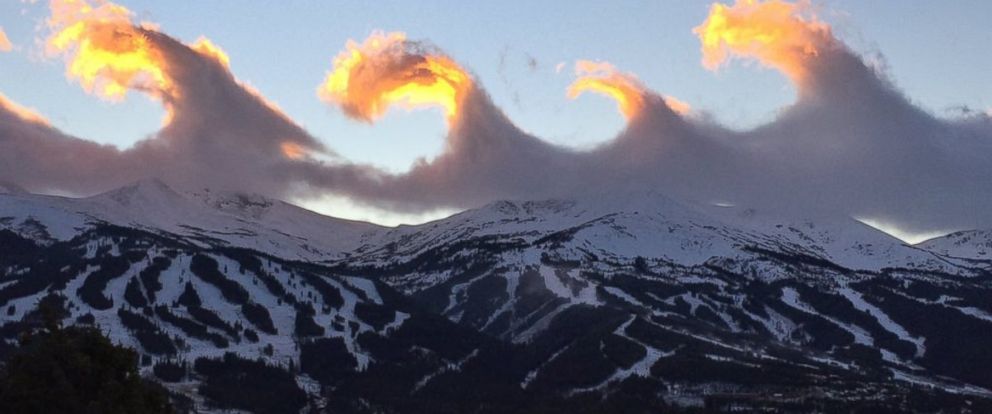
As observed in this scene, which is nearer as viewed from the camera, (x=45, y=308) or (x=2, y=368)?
(x=45, y=308)

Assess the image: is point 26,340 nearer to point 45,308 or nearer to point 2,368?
point 45,308

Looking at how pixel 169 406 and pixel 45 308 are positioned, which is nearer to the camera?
pixel 45 308

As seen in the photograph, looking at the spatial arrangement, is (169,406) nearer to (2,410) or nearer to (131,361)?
(131,361)

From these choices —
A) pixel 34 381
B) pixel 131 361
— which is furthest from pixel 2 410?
pixel 131 361

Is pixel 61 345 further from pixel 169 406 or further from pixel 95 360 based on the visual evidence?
pixel 169 406

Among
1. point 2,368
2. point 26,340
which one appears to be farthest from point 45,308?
point 2,368

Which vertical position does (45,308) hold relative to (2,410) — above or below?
above
